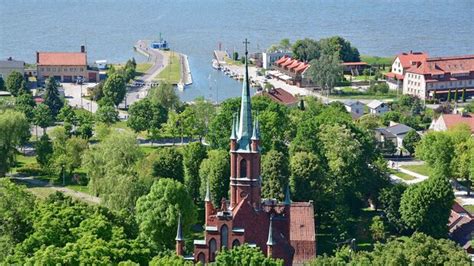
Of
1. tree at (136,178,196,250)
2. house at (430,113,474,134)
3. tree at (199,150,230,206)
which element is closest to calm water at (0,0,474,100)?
house at (430,113,474,134)

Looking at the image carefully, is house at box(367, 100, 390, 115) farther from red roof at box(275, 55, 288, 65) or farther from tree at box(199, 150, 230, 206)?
tree at box(199, 150, 230, 206)

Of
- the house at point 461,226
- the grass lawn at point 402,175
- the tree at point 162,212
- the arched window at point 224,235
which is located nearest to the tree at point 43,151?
the tree at point 162,212

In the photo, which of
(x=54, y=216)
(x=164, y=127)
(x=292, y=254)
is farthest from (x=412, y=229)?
(x=164, y=127)

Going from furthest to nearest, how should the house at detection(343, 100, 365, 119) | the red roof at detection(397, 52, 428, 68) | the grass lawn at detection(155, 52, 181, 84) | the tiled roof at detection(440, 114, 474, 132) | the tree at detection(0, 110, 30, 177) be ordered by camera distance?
the grass lawn at detection(155, 52, 181, 84), the red roof at detection(397, 52, 428, 68), the house at detection(343, 100, 365, 119), the tiled roof at detection(440, 114, 474, 132), the tree at detection(0, 110, 30, 177)

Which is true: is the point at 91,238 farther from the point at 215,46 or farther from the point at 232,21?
the point at 232,21

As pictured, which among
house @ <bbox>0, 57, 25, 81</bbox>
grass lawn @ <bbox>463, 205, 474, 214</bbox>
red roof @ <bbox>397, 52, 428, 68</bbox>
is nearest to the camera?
grass lawn @ <bbox>463, 205, 474, 214</bbox>
